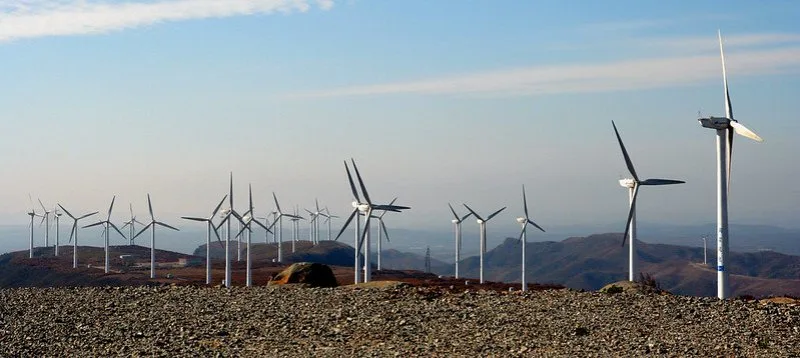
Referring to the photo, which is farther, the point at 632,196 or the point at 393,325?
the point at 632,196

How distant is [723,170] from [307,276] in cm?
2028

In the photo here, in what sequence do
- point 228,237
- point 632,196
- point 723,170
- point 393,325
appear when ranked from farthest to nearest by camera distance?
point 228,237, point 632,196, point 723,170, point 393,325

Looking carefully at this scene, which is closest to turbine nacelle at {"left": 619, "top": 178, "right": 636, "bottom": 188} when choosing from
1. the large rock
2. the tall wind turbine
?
the tall wind turbine

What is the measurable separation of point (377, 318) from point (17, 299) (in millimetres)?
17119

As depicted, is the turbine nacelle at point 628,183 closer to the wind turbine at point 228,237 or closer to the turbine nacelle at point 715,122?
the turbine nacelle at point 715,122

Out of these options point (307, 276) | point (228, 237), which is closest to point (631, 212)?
point (307, 276)

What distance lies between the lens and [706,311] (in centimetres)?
3781

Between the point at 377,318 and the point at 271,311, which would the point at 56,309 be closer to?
the point at 271,311

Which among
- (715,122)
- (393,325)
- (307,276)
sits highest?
(715,122)

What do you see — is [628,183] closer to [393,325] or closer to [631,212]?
[631,212]

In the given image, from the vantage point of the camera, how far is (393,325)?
36.0m

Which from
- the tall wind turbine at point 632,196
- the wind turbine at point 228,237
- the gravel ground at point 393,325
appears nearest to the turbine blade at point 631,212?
the tall wind turbine at point 632,196

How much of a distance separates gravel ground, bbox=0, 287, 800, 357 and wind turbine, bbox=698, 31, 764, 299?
17.7 feet

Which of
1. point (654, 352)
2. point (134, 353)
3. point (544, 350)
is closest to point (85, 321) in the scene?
point (134, 353)
